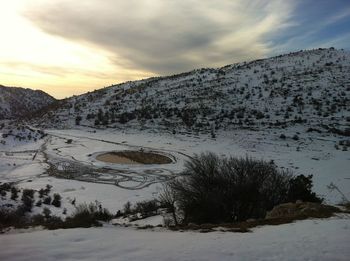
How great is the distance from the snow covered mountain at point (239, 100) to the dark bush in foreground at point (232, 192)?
28186 mm

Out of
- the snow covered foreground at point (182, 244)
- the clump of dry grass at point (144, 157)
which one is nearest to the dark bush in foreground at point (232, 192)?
the snow covered foreground at point (182, 244)

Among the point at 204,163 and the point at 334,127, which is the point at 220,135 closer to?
the point at 334,127

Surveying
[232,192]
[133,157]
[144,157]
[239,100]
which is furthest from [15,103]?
[232,192]

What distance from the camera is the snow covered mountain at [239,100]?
5706 centimetres

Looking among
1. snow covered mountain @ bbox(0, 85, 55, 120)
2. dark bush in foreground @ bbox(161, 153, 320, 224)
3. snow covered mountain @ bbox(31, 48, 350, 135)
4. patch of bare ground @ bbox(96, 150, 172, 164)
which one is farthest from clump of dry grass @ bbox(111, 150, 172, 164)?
snow covered mountain @ bbox(0, 85, 55, 120)

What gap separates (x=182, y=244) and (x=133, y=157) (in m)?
34.4

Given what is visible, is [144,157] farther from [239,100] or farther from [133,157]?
[239,100]

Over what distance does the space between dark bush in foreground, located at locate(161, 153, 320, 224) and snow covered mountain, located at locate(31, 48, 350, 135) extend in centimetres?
2819

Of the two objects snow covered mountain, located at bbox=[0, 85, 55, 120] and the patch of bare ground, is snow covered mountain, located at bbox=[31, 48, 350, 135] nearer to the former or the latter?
the patch of bare ground

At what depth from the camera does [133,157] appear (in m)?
44.2

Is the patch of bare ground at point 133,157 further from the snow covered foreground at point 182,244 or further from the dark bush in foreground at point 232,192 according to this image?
the snow covered foreground at point 182,244

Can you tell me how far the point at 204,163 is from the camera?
83.6ft

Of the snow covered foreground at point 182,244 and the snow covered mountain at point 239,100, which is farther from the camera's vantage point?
the snow covered mountain at point 239,100

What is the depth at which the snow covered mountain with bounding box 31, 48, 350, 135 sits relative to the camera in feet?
187
